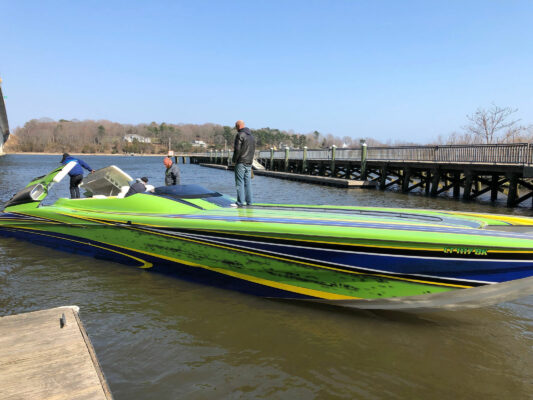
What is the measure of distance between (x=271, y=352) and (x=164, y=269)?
2.16 meters

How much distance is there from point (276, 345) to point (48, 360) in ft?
6.28

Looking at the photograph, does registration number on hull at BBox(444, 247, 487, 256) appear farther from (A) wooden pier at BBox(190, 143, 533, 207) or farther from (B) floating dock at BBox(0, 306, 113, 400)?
(A) wooden pier at BBox(190, 143, 533, 207)

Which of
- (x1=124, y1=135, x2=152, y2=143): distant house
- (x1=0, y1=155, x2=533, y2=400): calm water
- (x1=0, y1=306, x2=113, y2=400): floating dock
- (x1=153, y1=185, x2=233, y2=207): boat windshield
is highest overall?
(x1=124, y1=135, x2=152, y2=143): distant house

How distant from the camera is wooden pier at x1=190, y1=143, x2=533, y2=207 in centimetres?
1333

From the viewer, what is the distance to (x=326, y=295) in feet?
12.9


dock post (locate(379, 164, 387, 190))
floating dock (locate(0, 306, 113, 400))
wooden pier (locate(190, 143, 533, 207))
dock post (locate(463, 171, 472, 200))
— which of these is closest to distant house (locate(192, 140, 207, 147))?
wooden pier (locate(190, 143, 533, 207))

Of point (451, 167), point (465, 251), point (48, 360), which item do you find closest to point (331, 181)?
point (451, 167)

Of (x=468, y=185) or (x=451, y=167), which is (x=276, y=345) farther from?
(x=451, y=167)

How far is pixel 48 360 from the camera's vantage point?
2.33 metres

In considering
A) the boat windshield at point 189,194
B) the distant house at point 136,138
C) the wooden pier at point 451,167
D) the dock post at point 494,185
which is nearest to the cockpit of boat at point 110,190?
the boat windshield at point 189,194

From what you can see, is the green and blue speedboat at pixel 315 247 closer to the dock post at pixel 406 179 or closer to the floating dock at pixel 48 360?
the floating dock at pixel 48 360

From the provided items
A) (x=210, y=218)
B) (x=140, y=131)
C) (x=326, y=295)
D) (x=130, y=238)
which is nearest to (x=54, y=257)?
(x=130, y=238)

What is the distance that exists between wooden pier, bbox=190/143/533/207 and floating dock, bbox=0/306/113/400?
13.8 metres

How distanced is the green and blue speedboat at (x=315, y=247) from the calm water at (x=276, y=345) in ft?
1.00
